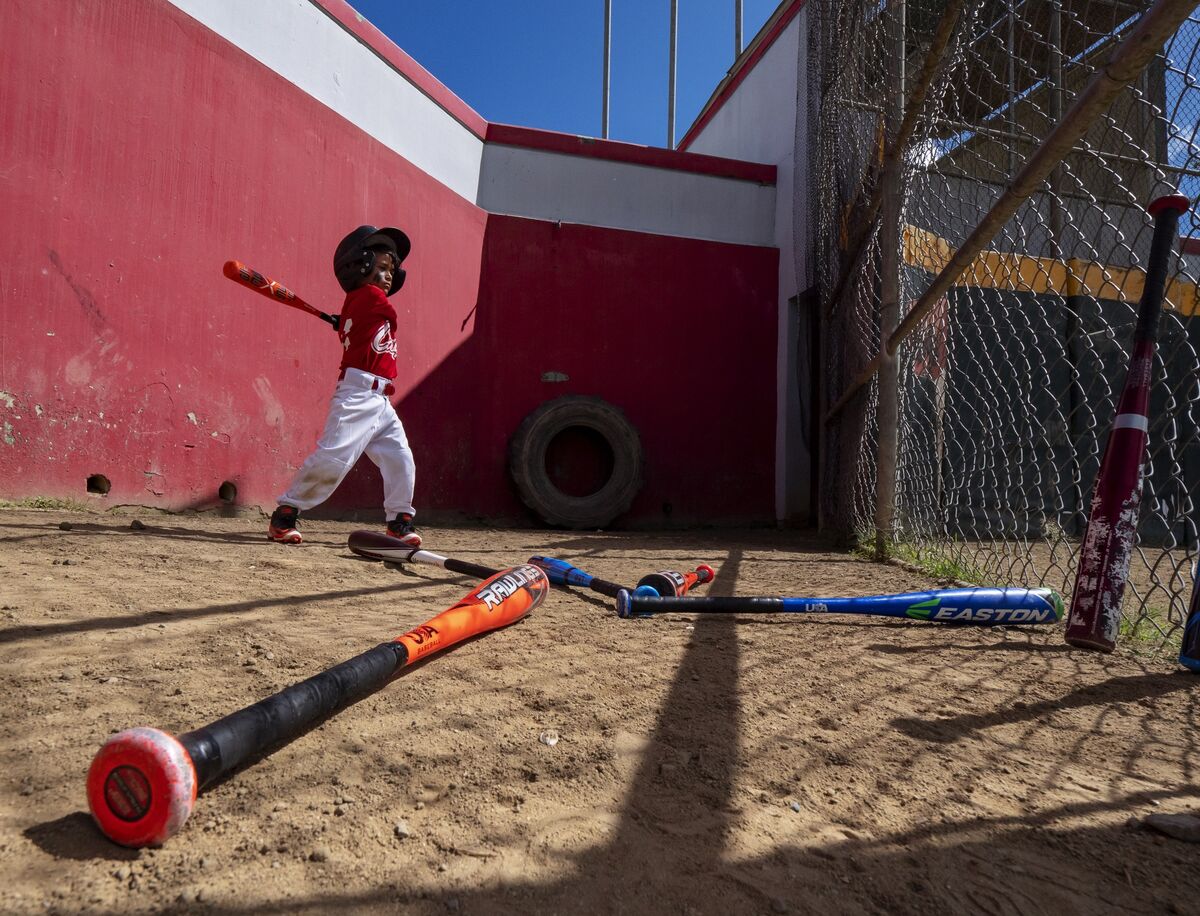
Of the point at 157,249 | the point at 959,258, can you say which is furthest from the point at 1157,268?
the point at 157,249

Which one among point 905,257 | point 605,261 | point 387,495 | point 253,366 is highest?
point 605,261

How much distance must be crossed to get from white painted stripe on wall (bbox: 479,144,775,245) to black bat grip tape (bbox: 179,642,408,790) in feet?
18.9

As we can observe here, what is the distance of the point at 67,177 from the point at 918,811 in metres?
4.38

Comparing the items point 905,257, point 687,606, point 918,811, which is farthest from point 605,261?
point 918,811

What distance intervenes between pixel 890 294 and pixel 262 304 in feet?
11.7

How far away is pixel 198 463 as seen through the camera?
4.27m

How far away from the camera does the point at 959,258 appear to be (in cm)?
251

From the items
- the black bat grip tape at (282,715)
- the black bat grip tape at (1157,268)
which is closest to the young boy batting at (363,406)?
the black bat grip tape at (282,715)

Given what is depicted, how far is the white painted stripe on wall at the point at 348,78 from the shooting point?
4492 millimetres

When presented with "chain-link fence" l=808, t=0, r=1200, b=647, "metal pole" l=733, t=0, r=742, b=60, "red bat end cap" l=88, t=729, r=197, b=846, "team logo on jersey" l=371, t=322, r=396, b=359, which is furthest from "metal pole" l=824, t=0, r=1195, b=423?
"metal pole" l=733, t=0, r=742, b=60

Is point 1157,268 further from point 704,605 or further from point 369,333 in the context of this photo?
point 369,333

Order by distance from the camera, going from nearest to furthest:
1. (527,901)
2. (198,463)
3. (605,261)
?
(527,901) < (198,463) < (605,261)

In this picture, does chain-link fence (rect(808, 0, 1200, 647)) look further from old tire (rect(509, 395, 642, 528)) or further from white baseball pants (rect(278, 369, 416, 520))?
white baseball pants (rect(278, 369, 416, 520))

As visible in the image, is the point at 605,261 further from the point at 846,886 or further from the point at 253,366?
the point at 846,886
